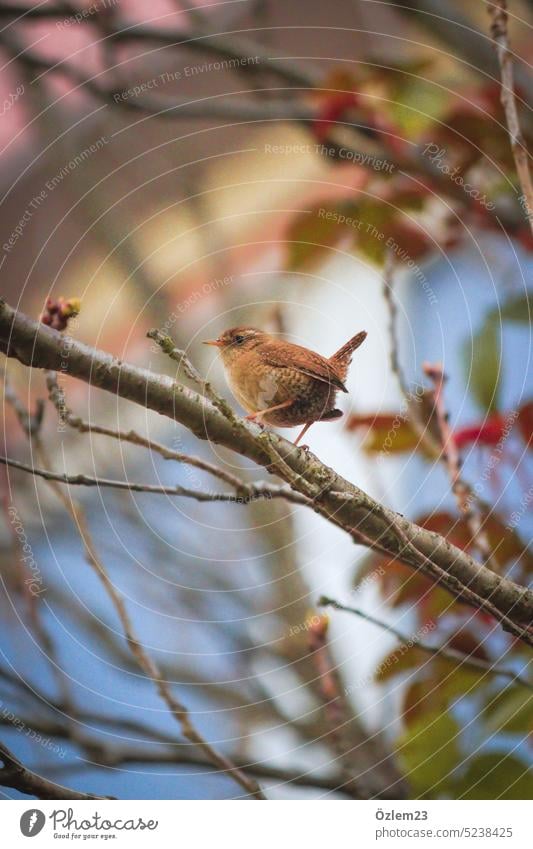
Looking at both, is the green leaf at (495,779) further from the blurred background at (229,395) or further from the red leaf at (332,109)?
the red leaf at (332,109)

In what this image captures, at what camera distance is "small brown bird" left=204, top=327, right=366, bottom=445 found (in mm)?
531

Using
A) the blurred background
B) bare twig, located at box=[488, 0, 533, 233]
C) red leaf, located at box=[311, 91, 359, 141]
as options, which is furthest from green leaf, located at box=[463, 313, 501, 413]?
red leaf, located at box=[311, 91, 359, 141]

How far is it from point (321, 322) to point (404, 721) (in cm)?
31

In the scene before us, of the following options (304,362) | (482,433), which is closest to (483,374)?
(482,433)

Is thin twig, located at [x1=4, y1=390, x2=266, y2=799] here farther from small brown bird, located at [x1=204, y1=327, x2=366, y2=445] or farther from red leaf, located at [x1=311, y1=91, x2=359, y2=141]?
red leaf, located at [x1=311, y1=91, x2=359, y2=141]

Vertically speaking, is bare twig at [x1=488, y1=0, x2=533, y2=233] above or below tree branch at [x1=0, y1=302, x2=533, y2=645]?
above

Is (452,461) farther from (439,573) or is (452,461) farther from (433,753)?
(433,753)

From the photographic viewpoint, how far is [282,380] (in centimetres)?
53

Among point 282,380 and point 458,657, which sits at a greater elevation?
point 282,380

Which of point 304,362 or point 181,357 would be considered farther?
point 304,362

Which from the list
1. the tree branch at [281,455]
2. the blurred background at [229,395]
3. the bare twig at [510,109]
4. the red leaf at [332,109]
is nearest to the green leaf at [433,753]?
the blurred background at [229,395]

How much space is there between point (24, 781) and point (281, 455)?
0.25 m

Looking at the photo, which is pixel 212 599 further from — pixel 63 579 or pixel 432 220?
pixel 432 220

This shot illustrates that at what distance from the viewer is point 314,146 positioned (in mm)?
663
